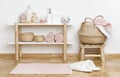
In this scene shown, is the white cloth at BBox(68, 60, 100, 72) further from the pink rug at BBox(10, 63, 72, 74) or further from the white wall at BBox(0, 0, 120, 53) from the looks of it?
the white wall at BBox(0, 0, 120, 53)

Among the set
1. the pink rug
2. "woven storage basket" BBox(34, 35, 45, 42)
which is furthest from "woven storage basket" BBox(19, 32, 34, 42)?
the pink rug

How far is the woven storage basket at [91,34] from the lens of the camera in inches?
137

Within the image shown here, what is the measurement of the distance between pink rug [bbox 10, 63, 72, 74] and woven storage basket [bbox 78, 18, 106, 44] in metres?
0.53

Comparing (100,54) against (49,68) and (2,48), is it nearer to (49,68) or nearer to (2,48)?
(49,68)

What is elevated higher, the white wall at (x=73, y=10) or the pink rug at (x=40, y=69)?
the white wall at (x=73, y=10)

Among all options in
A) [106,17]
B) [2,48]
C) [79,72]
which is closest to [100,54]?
[106,17]

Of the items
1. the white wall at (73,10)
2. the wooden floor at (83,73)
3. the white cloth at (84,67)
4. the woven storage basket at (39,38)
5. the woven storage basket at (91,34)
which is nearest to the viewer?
the wooden floor at (83,73)

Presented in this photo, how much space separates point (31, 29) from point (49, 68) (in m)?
0.96

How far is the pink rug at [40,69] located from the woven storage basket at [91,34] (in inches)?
20.9

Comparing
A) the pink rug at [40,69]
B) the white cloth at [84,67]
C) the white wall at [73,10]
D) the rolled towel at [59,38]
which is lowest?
the pink rug at [40,69]

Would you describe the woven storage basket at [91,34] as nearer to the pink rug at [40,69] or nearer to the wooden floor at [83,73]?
the wooden floor at [83,73]

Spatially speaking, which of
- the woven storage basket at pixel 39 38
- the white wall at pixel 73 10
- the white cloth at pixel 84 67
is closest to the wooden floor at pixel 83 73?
the white cloth at pixel 84 67

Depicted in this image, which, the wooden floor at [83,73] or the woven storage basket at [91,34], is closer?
the wooden floor at [83,73]

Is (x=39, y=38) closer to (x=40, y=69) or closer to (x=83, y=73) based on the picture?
(x=40, y=69)
